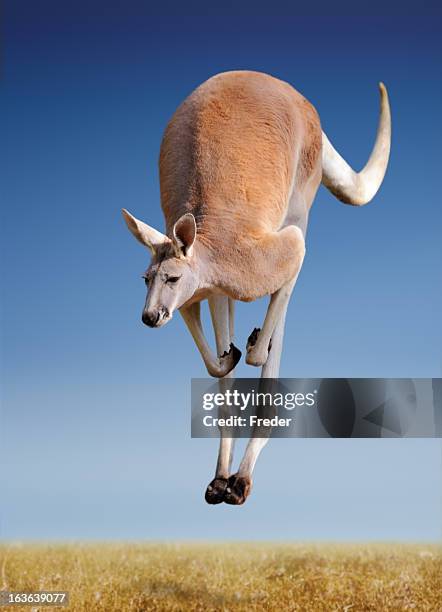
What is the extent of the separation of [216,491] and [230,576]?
1.45 m

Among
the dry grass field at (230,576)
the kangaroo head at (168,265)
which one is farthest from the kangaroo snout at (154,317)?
the dry grass field at (230,576)

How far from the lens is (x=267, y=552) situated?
29.9ft

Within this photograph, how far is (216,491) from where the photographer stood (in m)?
7.24

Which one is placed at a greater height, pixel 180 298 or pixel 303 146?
pixel 303 146

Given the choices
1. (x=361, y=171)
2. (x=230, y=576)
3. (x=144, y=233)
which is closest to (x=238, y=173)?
(x=144, y=233)

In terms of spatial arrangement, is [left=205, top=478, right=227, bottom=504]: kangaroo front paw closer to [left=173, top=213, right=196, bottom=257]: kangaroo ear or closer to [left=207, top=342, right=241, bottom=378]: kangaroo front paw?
[left=207, top=342, right=241, bottom=378]: kangaroo front paw

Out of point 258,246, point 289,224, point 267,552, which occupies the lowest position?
point 267,552

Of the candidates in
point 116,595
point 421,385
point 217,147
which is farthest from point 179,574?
point 217,147

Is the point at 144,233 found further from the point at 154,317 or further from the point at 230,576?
the point at 230,576

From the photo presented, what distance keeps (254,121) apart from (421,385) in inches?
107

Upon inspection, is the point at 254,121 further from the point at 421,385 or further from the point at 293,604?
the point at 293,604

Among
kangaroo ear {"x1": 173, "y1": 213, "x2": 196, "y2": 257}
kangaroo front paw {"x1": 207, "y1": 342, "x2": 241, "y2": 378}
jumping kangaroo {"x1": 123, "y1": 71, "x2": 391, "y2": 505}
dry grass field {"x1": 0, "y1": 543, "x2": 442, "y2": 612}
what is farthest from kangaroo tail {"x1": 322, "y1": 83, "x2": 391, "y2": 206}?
dry grass field {"x1": 0, "y1": 543, "x2": 442, "y2": 612}

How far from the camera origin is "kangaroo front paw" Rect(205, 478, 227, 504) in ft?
23.6

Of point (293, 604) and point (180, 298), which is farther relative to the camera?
point (293, 604)
